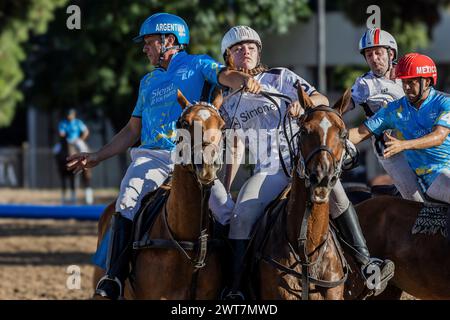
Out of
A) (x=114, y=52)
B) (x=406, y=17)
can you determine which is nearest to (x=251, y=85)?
(x=114, y=52)

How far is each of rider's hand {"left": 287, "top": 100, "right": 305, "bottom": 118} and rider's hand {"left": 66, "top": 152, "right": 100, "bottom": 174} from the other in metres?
1.98

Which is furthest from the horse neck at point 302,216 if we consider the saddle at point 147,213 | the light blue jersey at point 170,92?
the light blue jersey at point 170,92

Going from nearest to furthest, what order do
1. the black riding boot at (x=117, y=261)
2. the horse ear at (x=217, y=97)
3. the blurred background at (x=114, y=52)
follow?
the horse ear at (x=217, y=97) < the black riding boot at (x=117, y=261) < the blurred background at (x=114, y=52)

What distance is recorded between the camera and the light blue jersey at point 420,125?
27.1 feet

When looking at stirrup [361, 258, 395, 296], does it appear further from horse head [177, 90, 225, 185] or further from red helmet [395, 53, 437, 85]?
horse head [177, 90, 225, 185]

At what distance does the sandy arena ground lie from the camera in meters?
12.5

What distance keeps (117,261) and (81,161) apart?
3.73 feet

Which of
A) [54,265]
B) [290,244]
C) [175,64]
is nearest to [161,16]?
[175,64]

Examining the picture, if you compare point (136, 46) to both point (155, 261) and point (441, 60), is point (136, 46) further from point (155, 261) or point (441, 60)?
point (155, 261)

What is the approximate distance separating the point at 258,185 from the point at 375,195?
2168 mm

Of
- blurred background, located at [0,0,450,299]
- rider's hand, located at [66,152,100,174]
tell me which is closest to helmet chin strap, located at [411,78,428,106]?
rider's hand, located at [66,152,100,174]

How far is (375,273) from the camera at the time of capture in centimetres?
770

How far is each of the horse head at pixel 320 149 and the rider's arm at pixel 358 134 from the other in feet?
→ 4.08

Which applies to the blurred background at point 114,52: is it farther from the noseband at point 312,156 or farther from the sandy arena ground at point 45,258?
the noseband at point 312,156
